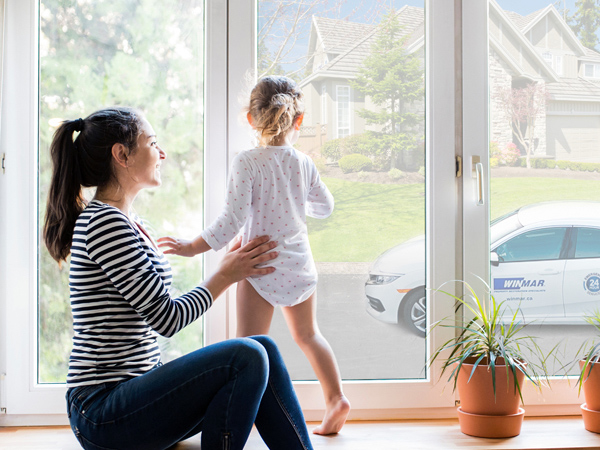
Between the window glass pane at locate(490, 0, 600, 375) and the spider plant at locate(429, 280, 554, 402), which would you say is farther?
the window glass pane at locate(490, 0, 600, 375)

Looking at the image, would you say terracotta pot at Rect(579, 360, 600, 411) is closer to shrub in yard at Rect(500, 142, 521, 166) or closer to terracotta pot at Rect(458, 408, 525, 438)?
terracotta pot at Rect(458, 408, 525, 438)

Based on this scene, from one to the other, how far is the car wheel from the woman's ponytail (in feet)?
3.94

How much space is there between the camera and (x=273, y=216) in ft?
5.75

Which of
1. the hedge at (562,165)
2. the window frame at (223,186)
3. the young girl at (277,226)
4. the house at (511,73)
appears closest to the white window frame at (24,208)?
the window frame at (223,186)

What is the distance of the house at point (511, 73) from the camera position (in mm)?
2068

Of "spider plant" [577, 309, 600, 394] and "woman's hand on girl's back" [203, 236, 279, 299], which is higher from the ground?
"woman's hand on girl's back" [203, 236, 279, 299]

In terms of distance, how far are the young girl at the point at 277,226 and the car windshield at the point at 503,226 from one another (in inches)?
30.0

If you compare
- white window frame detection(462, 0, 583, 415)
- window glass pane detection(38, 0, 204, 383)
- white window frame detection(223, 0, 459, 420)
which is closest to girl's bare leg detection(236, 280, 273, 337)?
window glass pane detection(38, 0, 204, 383)

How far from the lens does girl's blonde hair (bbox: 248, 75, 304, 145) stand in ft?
5.72

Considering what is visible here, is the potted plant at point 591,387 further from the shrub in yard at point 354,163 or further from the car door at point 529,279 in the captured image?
the shrub in yard at point 354,163

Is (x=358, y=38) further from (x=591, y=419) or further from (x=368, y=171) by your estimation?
(x=591, y=419)

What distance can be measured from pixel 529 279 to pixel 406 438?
2.50 feet

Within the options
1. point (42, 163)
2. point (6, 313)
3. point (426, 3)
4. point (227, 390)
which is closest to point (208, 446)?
point (227, 390)

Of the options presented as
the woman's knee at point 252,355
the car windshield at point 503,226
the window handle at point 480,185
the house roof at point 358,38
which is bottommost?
the woman's knee at point 252,355
